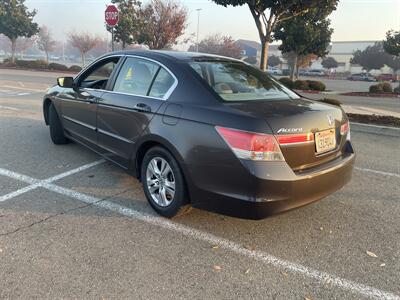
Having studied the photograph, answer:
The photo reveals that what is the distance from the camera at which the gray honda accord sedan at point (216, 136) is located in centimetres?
287

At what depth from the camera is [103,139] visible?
449 centimetres

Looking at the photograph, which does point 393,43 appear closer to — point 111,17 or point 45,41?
point 111,17

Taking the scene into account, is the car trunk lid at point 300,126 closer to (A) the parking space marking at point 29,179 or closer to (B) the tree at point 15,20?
(A) the parking space marking at point 29,179

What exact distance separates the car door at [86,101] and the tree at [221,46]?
4561 centimetres

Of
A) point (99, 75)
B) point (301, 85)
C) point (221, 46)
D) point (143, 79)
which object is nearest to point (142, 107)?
point (143, 79)

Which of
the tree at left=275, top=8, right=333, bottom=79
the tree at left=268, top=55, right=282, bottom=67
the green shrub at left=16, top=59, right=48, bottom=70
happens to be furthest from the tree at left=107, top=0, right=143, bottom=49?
the tree at left=268, top=55, right=282, bottom=67

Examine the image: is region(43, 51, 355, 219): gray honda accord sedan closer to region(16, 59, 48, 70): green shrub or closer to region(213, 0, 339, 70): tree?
region(213, 0, 339, 70): tree

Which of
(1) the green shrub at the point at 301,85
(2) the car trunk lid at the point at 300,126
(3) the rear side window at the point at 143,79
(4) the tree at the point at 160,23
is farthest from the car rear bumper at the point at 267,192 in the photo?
(4) the tree at the point at 160,23

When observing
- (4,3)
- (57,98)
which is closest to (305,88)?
(57,98)

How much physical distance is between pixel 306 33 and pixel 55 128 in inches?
681

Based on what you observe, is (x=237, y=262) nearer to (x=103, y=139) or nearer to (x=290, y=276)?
(x=290, y=276)

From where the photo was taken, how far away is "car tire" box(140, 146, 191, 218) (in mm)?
3322

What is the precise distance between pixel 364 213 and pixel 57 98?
4579 millimetres

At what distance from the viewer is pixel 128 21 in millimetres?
25297
